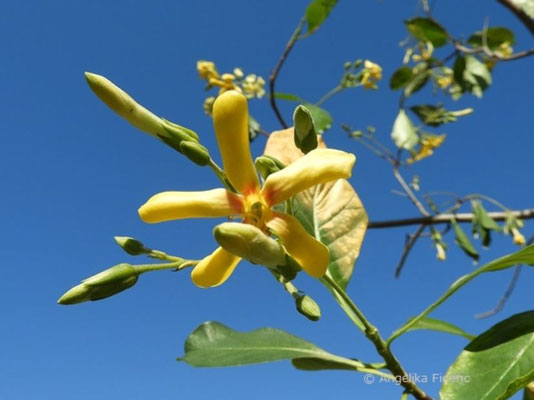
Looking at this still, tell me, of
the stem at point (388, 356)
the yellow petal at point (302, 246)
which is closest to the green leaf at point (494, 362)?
the stem at point (388, 356)

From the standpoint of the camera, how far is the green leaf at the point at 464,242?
2.38 metres

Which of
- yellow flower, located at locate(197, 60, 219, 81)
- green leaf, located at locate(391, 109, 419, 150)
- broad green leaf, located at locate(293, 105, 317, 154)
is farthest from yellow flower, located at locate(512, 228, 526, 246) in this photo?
broad green leaf, located at locate(293, 105, 317, 154)

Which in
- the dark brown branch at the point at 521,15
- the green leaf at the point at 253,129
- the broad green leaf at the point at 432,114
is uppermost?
the green leaf at the point at 253,129

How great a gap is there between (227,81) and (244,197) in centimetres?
196

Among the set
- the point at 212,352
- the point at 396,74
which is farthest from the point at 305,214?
the point at 396,74

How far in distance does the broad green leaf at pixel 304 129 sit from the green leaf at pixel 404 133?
212cm

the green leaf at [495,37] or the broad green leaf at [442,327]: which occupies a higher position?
the green leaf at [495,37]

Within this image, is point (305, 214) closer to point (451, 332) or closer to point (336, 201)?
point (336, 201)

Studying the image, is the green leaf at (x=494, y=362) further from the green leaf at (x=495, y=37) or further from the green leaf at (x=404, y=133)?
the green leaf at (x=495, y=37)

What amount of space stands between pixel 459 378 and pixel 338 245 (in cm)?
27

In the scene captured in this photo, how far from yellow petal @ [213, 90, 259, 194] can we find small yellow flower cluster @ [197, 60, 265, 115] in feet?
5.87

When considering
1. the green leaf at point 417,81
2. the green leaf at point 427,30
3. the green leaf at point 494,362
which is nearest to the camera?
the green leaf at point 494,362

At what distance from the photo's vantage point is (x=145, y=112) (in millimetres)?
694

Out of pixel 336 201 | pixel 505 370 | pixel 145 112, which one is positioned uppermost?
pixel 145 112
